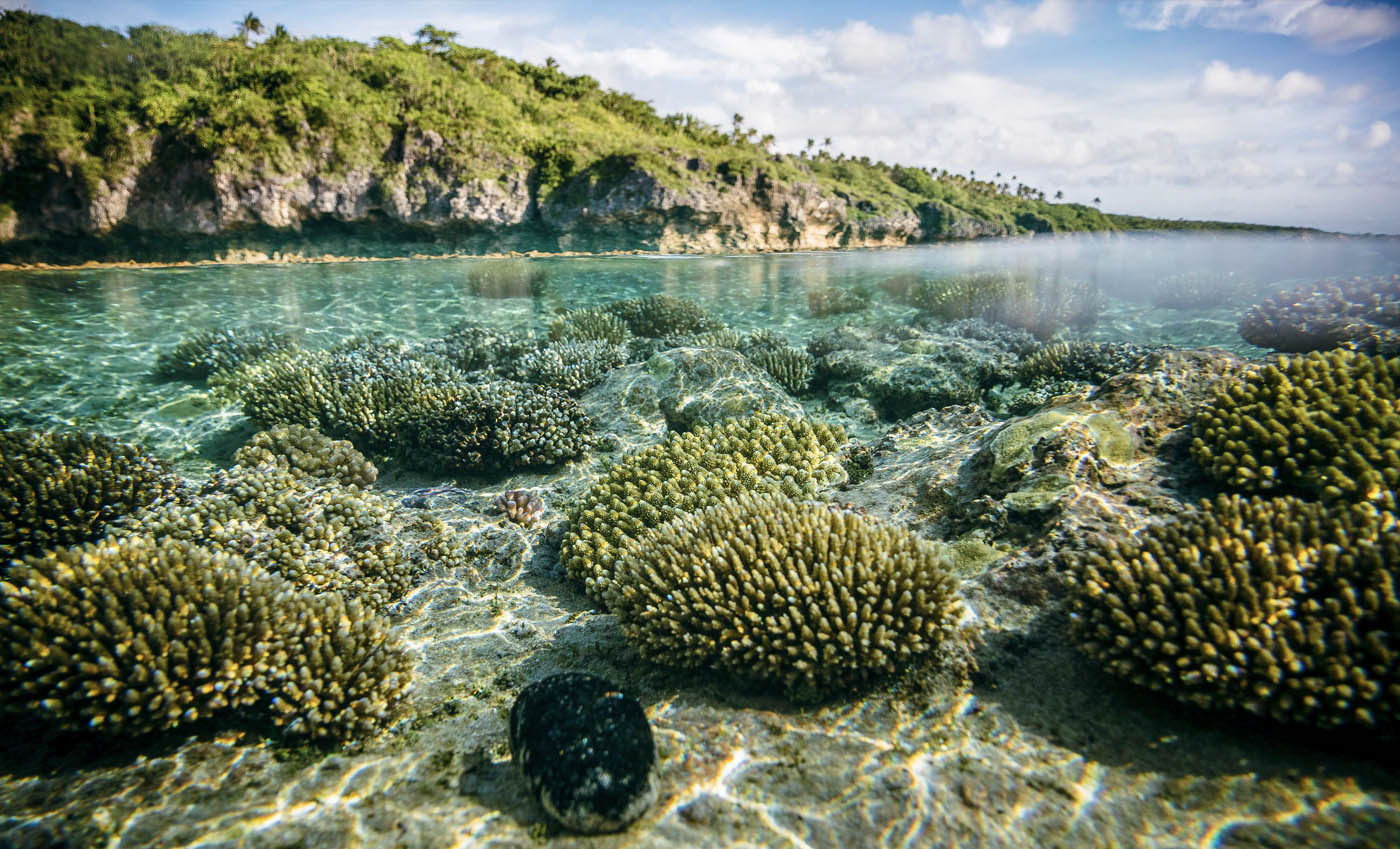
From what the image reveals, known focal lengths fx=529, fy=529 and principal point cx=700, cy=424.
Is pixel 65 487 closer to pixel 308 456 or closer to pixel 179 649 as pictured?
pixel 308 456

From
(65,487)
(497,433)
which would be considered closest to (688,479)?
(497,433)

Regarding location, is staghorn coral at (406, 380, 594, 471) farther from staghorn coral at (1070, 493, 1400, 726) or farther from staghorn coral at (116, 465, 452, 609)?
staghorn coral at (1070, 493, 1400, 726)

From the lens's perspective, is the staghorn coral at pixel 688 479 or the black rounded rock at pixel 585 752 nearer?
the black rounded rock at pixel 585 752

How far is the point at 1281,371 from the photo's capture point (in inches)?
182

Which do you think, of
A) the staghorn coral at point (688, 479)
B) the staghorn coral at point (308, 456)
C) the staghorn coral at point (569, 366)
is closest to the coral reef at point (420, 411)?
the staghorn coral at point (308, 456)

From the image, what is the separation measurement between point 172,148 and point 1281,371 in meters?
31.8

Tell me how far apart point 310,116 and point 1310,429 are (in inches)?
1186

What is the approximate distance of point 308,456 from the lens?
753 centimetres

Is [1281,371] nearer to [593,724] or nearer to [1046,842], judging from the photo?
[1046,842]

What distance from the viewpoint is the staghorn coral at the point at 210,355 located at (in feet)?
42.1

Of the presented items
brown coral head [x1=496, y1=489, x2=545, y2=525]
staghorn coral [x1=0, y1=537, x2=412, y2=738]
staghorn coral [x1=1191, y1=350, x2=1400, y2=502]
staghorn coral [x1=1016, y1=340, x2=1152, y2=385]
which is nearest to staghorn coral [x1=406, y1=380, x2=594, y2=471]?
brown coral head [x1=496, y1=489, x2=545, y2=525]

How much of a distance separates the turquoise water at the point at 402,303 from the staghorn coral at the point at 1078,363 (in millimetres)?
5901

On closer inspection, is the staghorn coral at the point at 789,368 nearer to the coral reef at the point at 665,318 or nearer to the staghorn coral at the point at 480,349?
the coral reef at the point at 665,318

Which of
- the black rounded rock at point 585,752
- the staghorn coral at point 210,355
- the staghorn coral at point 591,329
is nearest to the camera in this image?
the black rounded rock at point 585,752
